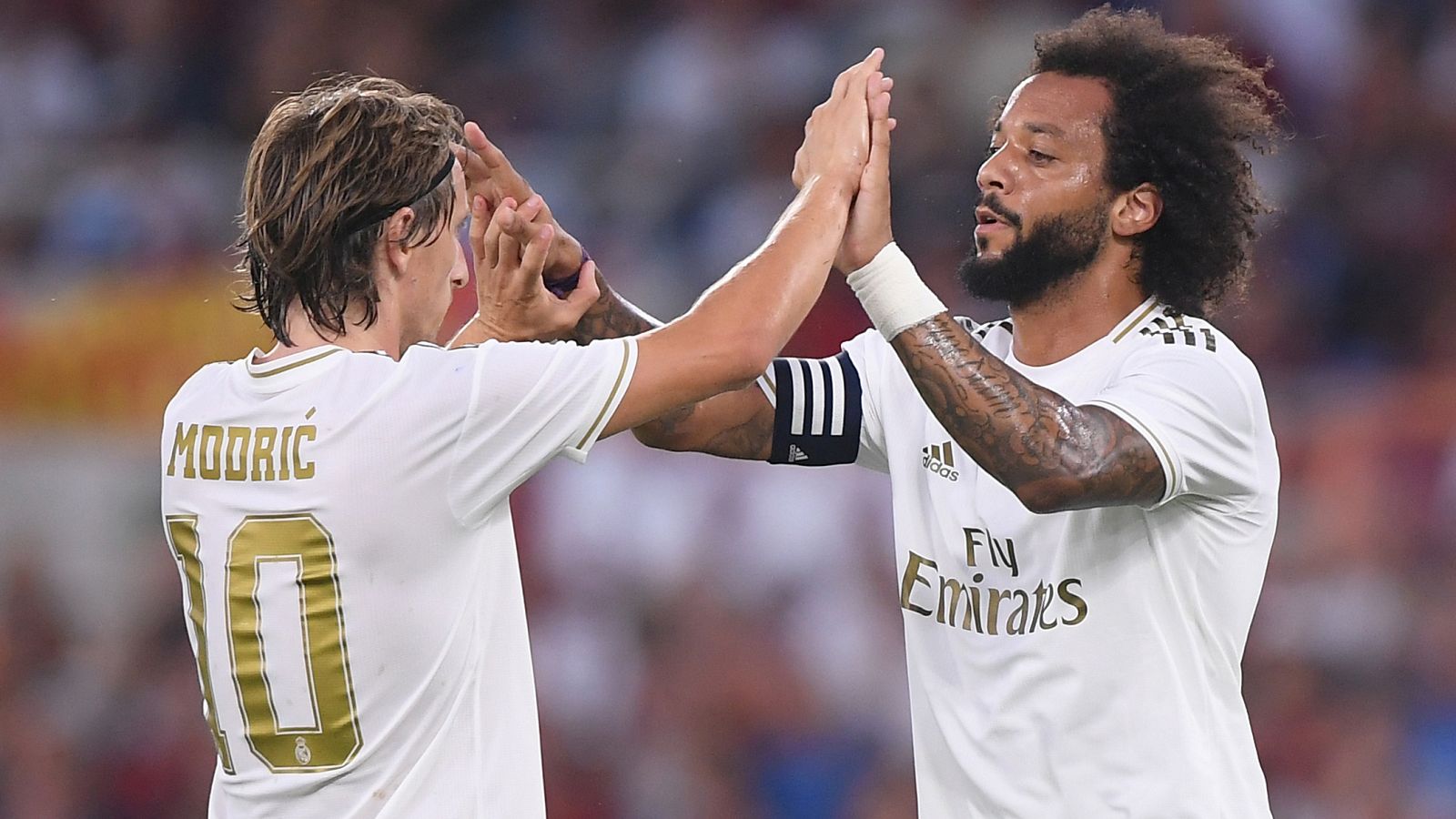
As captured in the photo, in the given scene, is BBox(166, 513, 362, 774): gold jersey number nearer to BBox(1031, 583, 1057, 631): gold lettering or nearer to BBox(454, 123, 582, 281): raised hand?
BBox(454, 123, 582, 281): raised hand

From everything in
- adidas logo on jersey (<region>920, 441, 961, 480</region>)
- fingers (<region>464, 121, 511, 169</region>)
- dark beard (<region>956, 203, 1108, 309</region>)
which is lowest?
adidas logo on jersey (<region>920, 441, 961, 480</region>)

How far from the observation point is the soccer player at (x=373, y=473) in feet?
8.96

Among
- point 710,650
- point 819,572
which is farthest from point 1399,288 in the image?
point 710,650

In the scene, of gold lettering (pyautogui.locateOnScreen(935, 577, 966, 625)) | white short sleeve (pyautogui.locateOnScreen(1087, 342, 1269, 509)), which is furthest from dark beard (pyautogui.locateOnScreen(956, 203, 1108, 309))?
gold lettering (pyautogui.locateOnScreen(935, 577, 966, 625))

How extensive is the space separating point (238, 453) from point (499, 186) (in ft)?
3.09

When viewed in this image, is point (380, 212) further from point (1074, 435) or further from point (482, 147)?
point (1074, 435)

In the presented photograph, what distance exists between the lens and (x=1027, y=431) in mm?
3154

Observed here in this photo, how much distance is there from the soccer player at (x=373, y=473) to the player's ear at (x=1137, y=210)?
106cm

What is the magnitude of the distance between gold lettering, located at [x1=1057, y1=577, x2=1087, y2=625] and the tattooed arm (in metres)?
0.79

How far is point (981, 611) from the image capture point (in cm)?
352

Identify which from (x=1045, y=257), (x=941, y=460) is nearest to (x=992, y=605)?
(x=941, y=460)

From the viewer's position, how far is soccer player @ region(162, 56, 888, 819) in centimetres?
273

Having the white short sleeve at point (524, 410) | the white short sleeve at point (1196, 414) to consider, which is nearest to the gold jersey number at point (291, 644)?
the white short sleeve at point (524, 410)

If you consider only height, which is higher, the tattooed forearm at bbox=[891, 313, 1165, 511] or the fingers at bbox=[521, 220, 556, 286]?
the fingers at bbox=[521, 220, 556, 286]
